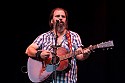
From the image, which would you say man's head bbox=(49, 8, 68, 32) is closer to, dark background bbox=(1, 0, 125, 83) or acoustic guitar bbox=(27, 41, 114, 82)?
acoustic guitar bbox=(27, 41, 114, 82)

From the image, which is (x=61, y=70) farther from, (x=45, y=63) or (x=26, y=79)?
(x=26, y=79)

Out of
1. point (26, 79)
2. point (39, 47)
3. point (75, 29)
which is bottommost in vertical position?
point (26, 79)

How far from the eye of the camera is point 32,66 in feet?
13.7

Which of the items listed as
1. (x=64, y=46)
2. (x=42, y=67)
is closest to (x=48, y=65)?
(x=42, y=67)

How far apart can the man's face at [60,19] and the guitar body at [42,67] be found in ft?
0.80

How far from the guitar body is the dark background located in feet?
3.97

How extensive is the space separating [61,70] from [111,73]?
5.38 ft

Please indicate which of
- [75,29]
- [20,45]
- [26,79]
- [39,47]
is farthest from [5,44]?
[39,47]

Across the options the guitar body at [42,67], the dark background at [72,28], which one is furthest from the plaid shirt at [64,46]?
the dark background at [72,28]

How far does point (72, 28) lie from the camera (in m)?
5.45

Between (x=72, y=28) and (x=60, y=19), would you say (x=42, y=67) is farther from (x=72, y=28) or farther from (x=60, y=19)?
(x=72, y=28)

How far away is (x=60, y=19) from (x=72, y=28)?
1.58 meters

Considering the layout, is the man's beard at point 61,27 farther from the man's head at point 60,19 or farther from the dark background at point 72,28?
the dark background at point 72,28

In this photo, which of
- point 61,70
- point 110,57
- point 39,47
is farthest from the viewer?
point 110,57
